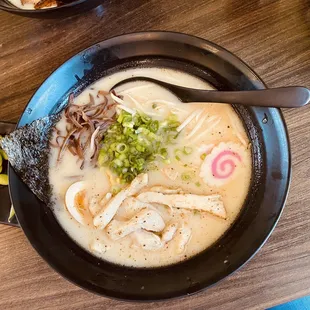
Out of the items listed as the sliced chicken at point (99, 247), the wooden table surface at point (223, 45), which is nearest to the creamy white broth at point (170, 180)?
the sliced chicken at point (99, 247)

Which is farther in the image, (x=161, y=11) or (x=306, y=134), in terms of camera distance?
(x=161, y=11)

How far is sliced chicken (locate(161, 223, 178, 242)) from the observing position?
155 centimetres

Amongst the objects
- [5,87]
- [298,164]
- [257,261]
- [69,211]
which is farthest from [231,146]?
[5,87]

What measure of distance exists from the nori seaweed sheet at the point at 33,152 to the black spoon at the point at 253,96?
1.37ft

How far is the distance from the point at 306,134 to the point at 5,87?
114 centimetres

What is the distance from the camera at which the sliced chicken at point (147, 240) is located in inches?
61.0

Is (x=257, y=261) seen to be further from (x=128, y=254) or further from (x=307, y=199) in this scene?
(x=128, y=254)

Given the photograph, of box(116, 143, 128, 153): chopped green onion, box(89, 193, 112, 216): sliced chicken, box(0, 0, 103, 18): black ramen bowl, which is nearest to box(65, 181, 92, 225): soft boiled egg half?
box(89, 193, 112, 216): sliced chicken

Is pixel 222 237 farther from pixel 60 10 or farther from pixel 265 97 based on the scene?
pixel 60 10

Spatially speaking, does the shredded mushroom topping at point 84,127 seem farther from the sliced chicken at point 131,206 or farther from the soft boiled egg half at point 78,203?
the sliced chicken at point 131,206

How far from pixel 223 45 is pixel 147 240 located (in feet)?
2.51

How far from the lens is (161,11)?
180 centimetres

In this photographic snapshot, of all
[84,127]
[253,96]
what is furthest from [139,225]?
[253,96]

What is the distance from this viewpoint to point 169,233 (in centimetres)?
155
